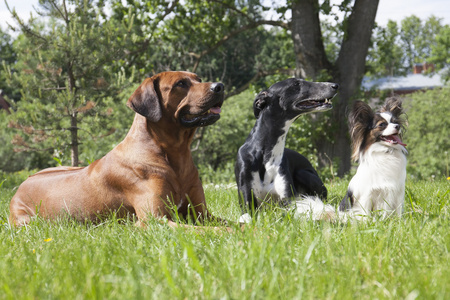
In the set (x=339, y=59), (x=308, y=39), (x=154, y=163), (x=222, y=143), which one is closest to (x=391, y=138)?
(x=154, y=163)

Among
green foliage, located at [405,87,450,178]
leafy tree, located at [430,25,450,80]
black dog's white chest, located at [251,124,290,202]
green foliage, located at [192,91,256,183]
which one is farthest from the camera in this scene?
leafy tree, located at [430,25,450,80]

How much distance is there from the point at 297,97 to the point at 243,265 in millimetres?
2566

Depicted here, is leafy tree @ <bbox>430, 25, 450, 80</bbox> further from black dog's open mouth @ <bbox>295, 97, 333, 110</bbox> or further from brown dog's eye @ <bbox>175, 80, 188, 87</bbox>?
brown dog's eye @ <bbox>175, 80, 188, 87</bbox>

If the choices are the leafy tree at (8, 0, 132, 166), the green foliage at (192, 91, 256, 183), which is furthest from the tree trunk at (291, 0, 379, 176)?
the green foliage at (192, 91, 256, 183)

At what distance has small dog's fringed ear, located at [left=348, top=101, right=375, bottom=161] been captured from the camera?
3.99 meters

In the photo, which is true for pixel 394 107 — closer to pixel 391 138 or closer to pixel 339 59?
pixel 391 138

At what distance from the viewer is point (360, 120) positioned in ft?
13.1

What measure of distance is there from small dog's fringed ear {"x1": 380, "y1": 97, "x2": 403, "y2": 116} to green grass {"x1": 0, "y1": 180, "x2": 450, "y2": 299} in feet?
4.40

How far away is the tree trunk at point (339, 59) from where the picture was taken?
10.0 metres

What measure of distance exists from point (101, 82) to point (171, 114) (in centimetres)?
676

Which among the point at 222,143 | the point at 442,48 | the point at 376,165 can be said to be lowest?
the point at 222,143

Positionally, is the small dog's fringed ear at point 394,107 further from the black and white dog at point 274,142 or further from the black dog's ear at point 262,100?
the black dog's ear at point 262,100

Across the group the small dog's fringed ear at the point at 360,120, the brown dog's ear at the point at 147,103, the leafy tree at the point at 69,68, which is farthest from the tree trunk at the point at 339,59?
the brown dog's ear at the point at 147,103

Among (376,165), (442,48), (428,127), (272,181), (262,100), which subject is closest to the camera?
(376,165)
